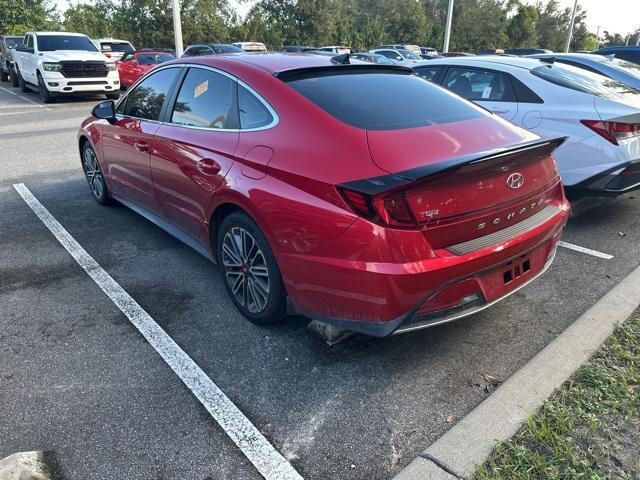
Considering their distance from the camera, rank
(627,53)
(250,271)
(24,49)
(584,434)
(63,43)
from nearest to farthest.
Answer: (584,434), (250,271), (627,53), (63,43), (24,49)

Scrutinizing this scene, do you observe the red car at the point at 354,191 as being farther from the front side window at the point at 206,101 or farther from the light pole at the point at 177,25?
the light pole at the point at 177,25

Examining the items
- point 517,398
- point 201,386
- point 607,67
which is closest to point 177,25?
point 607,67

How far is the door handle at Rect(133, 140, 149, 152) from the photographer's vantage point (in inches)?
159

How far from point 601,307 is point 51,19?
41827 millimetres

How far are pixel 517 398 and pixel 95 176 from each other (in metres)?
4.94

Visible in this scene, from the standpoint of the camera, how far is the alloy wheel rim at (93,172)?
545 centimetres

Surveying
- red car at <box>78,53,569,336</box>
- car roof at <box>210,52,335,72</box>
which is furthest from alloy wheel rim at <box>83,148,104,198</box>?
car roof at <box>210,52,335,72</box>

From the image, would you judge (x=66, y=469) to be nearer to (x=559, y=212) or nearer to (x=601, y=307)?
(x=559, y=212)

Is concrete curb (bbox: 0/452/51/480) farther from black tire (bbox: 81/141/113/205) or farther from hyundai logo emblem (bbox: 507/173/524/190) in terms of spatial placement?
black tire (bbox: 81/141/113/205)

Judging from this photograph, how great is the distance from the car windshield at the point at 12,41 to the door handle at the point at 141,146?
18.7m

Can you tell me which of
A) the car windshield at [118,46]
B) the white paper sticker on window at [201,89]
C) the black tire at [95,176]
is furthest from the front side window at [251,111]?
the car windshield at [118,46]

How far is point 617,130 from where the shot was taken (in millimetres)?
4504

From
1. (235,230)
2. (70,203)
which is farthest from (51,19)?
(235,230)

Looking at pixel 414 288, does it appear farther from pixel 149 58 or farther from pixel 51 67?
pixel 149 58
